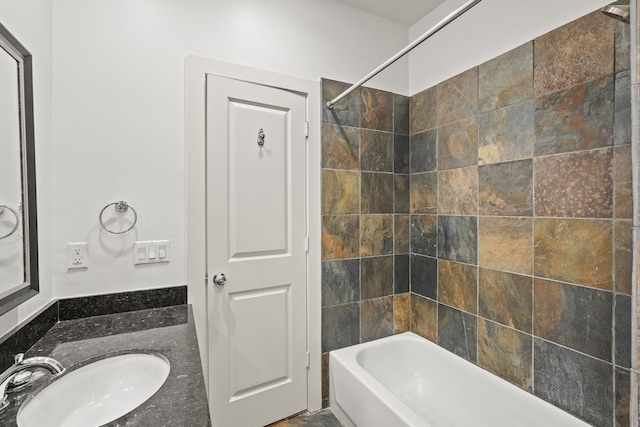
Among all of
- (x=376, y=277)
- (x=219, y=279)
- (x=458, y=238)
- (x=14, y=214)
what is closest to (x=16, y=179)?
(x=14, y=214)

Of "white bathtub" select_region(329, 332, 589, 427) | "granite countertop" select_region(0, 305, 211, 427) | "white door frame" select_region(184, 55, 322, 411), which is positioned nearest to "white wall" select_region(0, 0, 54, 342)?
"granite countertop" select_region(0, 305, 211, 427)

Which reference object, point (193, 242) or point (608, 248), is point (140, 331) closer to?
point (193, 242)

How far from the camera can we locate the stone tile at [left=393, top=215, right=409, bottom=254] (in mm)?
2293

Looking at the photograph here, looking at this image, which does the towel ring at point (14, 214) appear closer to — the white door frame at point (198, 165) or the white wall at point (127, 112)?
the white wall at point (127, 112)

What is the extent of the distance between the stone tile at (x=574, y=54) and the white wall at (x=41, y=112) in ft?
7.33

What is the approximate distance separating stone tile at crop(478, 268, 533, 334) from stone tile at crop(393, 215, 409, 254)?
598mm

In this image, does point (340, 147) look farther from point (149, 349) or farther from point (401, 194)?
point (149, 349)

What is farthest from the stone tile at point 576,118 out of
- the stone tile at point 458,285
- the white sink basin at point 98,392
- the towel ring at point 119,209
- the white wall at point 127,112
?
the towel ring at point 119,209

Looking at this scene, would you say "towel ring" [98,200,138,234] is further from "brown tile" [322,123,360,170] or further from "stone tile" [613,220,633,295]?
"stone tile" [613,220,633,295]

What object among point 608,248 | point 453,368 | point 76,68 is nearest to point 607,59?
point 608,248

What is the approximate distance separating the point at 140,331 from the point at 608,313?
1.97 m

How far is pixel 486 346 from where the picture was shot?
1803 mm

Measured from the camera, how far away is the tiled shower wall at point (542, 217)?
128 centimetres

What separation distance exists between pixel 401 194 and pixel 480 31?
3.70 feet
